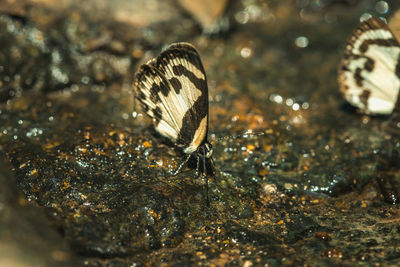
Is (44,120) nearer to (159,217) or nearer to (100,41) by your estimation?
(100,41)

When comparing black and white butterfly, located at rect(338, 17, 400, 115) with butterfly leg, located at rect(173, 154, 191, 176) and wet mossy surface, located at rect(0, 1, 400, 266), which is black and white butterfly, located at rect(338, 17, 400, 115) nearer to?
wet mossy surface, located at rect(0, 1, 400, 266)

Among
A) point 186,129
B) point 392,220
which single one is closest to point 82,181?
point 186,129

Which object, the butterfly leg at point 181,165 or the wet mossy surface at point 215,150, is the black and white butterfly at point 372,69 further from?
the butterfly leg at point 181,165

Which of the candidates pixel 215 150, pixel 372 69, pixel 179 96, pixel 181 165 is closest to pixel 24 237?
pixel 181 165


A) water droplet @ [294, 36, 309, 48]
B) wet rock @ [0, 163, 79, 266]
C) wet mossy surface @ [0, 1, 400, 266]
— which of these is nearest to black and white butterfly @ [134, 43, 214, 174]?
wet mossy surface @ [0, 1, 400, 266]

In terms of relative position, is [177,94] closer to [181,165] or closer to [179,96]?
[179,96]

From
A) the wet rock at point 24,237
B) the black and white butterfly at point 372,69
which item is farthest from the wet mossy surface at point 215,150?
the black and white butterfly at point 372,69
